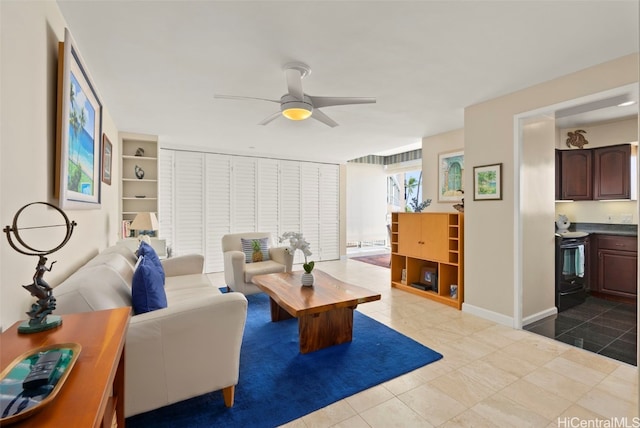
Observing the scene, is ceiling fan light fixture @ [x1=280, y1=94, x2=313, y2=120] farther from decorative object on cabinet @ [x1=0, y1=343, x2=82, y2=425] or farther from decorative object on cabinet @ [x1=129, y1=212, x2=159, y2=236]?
decorative object on cabinet @ [x1=129, y1=212, x2=159, y2=236]

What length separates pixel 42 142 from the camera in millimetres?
1432

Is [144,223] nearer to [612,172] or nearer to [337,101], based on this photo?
[337,101]

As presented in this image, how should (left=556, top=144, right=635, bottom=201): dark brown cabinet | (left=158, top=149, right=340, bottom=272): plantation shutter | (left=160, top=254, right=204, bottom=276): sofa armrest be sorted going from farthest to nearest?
(left=158, top=149, right=340, bottom=272): plantation shutter → (left=556, top=144, right=635, bottom=201): dark brown cabinet → (left=160, top=254, right=204, bottom=276): sofa armrest

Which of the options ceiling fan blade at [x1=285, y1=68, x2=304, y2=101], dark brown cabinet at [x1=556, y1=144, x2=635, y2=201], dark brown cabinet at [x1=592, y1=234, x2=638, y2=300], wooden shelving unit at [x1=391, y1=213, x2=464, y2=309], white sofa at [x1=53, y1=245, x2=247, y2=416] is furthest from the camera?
dark brown cabinet at [x1=556, y1=144, x2=635, y2=201]

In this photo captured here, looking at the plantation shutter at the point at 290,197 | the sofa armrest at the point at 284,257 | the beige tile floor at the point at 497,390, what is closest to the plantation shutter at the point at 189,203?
the plantation shutter at the point at 290,197

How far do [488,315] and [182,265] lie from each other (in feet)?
11.7

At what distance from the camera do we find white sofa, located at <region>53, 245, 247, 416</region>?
150 cm

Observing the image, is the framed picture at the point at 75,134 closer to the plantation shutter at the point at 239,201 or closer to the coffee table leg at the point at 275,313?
the coffee table leg at the point at 275,313

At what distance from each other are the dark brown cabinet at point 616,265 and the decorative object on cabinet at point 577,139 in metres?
1.34

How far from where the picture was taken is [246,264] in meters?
4.18

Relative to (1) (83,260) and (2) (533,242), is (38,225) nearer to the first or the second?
(1) (83,260)

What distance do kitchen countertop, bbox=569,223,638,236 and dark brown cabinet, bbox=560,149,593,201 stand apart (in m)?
0.42

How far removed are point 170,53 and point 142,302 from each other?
5.94 feet

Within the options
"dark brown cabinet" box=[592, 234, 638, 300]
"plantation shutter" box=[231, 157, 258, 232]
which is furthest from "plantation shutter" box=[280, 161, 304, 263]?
"dark brown cabinet" box=[592, 234, 638, 300]
